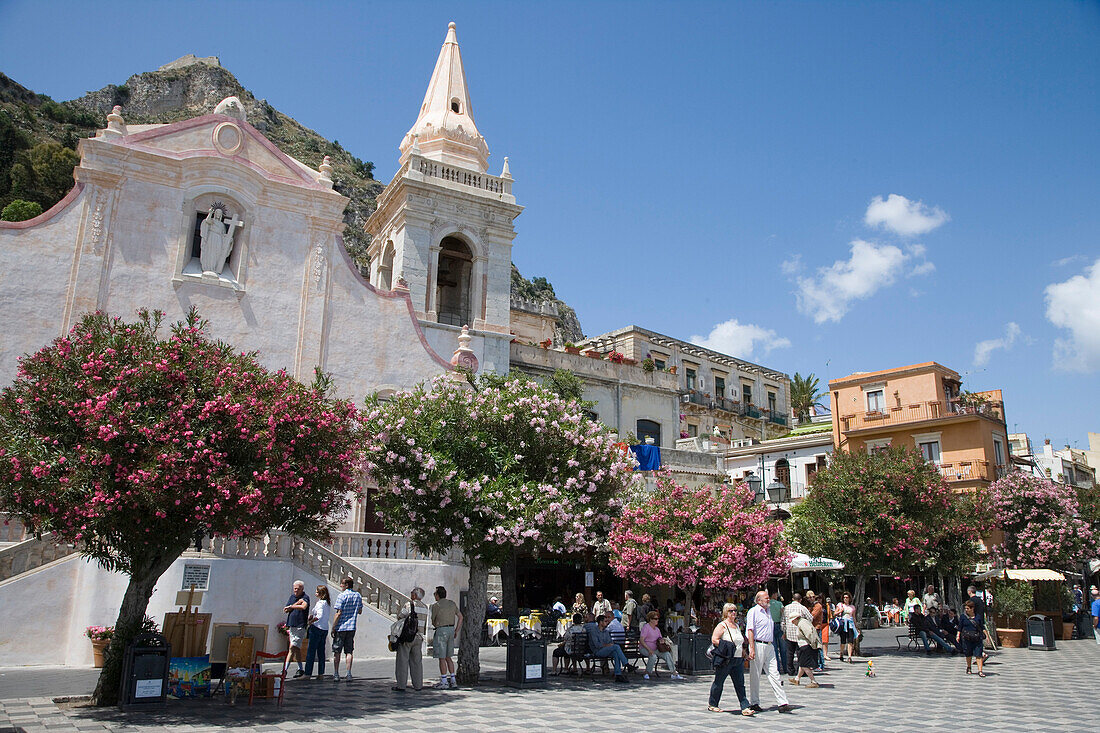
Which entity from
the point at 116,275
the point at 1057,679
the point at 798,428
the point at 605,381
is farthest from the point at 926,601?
the point at 798,428

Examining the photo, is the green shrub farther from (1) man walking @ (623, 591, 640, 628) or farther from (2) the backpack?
(2) the backpack

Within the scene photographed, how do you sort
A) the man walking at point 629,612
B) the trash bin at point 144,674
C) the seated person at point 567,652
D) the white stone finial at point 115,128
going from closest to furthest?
the trash bin at point 144,674, the seated person at point 567,652, the man walking at point 629,612, the white stone finial at point 115,128

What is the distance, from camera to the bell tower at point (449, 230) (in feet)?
97.5

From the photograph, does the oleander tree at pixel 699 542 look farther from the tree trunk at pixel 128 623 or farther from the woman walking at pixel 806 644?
the tree trunk at pixel 128 623

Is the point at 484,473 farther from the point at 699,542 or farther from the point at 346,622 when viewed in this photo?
the point at 699,542

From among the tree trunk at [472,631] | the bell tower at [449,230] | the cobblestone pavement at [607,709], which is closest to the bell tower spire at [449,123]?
the bell tower at [449,230]

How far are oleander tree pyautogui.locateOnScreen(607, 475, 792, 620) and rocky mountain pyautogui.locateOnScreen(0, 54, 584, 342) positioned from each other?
52976 mm

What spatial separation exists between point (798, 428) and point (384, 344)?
37.1 m

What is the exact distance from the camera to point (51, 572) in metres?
16.2

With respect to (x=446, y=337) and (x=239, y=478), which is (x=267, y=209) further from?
(x=239, y=478)

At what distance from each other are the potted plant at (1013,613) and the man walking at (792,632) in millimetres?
11974

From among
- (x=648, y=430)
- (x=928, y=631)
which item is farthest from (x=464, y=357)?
(x=928, y=631)

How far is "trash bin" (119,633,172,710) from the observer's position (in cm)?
1076

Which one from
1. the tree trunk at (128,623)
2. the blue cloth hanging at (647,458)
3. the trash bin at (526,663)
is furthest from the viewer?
the blue cloth hanging at (647,458)
